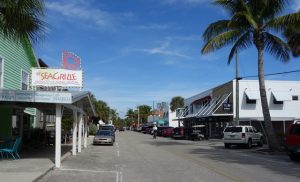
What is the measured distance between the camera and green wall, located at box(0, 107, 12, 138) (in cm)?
2736

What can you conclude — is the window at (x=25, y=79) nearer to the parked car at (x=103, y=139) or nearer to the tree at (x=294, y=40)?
the parked car at (x=103, y=139)

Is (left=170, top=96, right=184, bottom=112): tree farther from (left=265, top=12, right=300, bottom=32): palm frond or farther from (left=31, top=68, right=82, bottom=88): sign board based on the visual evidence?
(left=31, top=68, right=82, bottom=88): sign board

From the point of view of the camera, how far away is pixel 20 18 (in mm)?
13570

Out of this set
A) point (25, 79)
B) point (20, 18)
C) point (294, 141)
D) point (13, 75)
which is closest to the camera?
point (20, 18)

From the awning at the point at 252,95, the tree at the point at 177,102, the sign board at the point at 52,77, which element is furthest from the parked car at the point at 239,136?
the tree at the point at 177,102

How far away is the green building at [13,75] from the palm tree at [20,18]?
396 inches

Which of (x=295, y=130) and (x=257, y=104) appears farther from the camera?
(x=257, y=104)

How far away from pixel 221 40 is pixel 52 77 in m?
13.5

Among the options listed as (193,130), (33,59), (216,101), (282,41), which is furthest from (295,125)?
(216,101)

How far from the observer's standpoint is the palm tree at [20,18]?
1315 cm

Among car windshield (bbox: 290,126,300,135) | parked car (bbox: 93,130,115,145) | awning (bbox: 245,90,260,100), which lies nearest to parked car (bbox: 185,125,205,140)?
awning (bbox: 245,90,260,100)

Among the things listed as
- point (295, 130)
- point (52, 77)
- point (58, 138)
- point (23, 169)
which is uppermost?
point (52, 77)

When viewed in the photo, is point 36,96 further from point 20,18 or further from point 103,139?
point 103,139

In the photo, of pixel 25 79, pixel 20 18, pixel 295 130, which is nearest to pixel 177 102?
pixel 25 79
